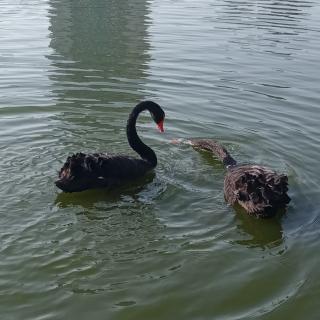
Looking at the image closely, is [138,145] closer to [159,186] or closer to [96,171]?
[159,186]

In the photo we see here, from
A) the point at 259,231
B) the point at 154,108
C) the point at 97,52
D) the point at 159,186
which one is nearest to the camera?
the point at 259,231

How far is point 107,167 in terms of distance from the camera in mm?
6438

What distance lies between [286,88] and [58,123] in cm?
472

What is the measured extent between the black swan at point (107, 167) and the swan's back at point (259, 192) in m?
1.29

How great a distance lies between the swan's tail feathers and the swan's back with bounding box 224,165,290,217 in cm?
111

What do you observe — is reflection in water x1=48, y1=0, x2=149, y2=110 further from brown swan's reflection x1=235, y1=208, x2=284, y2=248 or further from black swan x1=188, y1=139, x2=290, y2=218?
brown swan's reflection x1=235, y1=208, x2=284, y2=248

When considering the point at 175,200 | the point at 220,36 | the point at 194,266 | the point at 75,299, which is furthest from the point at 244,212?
the point at 220,36

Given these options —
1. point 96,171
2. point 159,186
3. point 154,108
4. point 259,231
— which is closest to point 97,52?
point 154,108

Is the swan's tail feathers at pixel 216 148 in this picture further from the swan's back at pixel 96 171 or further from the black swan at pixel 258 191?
the swan's back at pixel 96 171

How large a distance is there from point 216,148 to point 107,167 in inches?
69.7

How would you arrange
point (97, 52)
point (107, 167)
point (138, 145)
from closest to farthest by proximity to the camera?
point (107, 167) < point (138, 145) < point (97, 52)

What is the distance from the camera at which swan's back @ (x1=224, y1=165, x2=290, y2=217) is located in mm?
5734

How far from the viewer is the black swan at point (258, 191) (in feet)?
18.8

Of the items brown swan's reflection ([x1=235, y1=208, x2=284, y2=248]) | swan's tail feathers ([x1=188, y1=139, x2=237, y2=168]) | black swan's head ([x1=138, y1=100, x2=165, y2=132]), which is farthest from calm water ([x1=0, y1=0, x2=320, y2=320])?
black swan's head ([x1=138, y1=100, x2=165, y2=132])
